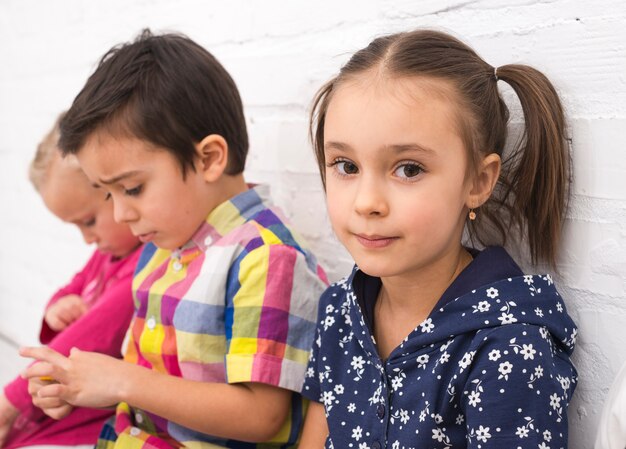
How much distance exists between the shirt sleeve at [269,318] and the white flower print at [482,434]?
360mm

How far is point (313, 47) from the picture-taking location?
4.65ft

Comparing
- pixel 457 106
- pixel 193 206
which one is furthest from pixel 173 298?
pixel 457 106

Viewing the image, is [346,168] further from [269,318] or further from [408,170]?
[269,318]

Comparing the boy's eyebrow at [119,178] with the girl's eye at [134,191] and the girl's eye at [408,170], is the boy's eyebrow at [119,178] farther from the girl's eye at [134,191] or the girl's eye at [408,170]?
the girl's eye at [408,170]

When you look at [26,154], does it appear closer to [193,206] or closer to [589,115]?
[193,206]

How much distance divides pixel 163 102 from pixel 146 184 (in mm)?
130

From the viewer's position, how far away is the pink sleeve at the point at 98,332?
4.63ft

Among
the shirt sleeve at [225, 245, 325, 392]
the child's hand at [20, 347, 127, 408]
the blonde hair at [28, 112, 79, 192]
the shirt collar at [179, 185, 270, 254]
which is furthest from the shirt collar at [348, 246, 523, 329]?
the blonde hair at [28, 112, 79, 192]

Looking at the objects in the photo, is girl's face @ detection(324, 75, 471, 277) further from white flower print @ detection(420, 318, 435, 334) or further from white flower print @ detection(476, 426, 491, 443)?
white flower print @ detection(476, 426, 491, 443)

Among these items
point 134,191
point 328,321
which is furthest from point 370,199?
point 134,191

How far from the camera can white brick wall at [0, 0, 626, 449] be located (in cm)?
96

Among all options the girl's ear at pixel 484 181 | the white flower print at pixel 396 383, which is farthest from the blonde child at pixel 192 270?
the girl's ear at pixel 484 181

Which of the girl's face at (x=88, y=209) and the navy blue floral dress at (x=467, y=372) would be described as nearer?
the navy blue floral dress at (x=467, y=372)

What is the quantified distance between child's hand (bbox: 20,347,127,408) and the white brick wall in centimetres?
Answer: 43
